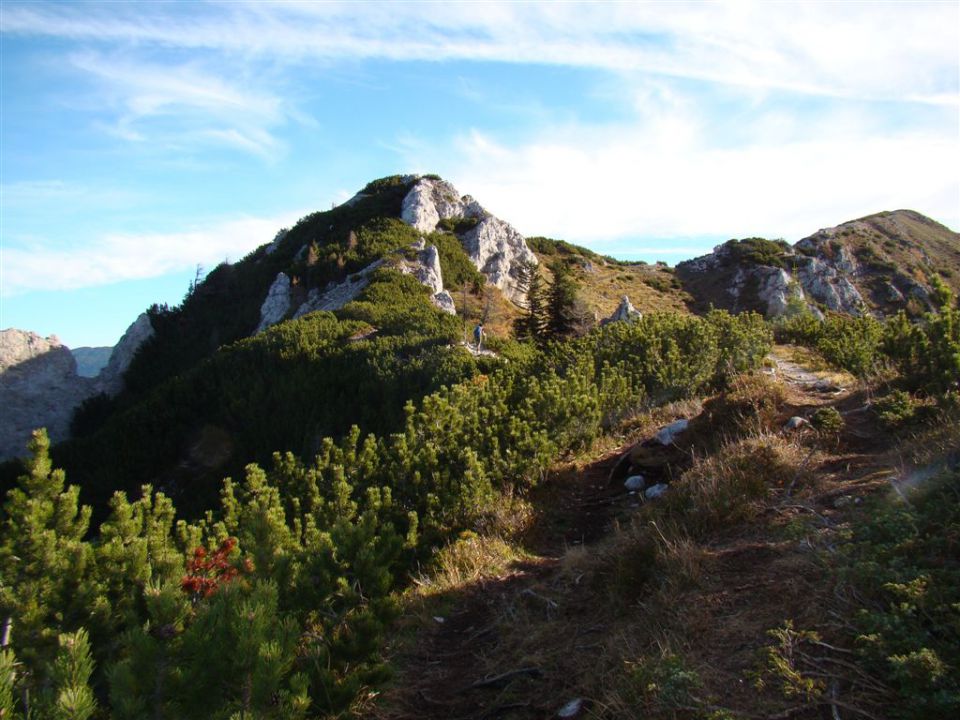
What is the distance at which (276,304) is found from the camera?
34000 mm

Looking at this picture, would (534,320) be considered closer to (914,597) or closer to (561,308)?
(561,308)

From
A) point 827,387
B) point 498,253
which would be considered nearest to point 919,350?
point 827,387

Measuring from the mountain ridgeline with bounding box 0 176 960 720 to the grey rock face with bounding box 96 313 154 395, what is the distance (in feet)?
4.28

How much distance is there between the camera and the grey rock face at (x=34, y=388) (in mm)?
31094

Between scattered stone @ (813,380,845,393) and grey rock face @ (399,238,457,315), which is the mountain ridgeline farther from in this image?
scattered stone @ (813,380,845,393)

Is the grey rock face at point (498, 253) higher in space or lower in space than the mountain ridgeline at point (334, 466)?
higher

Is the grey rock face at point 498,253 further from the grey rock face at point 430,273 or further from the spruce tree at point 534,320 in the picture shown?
the grey rock face at point 430,273

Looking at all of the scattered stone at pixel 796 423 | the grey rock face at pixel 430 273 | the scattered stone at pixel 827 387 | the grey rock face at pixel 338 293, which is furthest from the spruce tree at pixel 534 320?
the scattered stone at pixel 796 423

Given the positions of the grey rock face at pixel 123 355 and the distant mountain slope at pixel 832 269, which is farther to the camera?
the distant mountain slope at pixel 832 269

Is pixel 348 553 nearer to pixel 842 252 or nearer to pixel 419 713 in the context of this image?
pixel 419 713

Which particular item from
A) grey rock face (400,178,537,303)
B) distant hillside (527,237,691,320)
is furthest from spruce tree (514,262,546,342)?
grey rock face (400,178,537,303)

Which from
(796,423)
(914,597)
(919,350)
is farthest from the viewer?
(919,350)

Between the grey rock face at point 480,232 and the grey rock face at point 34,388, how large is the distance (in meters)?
22.6

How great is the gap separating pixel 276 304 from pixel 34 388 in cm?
1415
